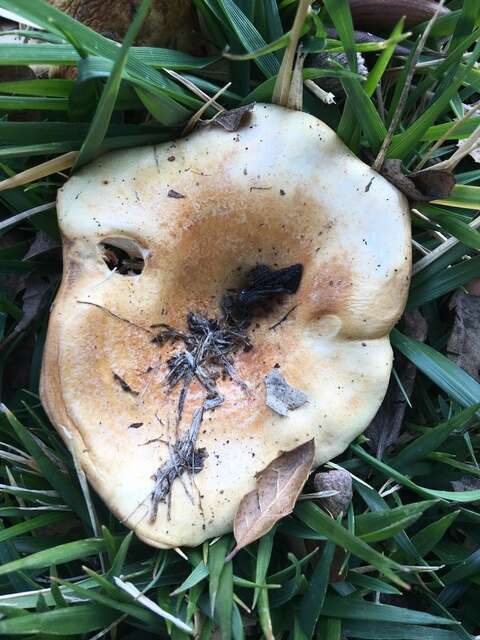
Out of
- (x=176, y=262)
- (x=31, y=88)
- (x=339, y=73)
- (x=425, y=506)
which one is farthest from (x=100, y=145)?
(x=425, y=506)

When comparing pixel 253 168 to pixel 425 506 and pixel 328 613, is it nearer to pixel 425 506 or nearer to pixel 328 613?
pixel 425 506

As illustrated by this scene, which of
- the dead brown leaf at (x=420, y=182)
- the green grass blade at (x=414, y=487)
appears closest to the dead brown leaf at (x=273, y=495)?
the green grass blade at (x=414, y=487)

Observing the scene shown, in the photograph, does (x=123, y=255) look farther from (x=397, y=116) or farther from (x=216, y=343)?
(x=397, y=116)

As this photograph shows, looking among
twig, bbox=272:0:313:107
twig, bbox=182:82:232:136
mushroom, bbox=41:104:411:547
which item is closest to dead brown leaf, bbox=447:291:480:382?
mushroom, bbox=41:104:411:547

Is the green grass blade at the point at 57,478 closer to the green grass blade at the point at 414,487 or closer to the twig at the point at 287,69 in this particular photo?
the green grass blade at the point at 414,487

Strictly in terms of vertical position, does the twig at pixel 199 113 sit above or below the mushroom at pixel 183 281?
above

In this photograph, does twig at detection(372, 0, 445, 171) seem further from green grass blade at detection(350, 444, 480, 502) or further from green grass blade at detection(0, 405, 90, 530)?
green grass blade at detection(0, 405, 90, 530)

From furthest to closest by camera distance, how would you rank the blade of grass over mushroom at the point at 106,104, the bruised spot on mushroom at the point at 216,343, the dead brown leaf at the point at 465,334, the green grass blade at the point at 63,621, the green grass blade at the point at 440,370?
the dead brown leaf at the point at 465,334 → the green grass blade at the point at 440,370 → the bruised spot on mushroom at the point at 216,343 → the green grass blade at the point at 63,621 → the blade of grass over mushroom at the point at 106,104

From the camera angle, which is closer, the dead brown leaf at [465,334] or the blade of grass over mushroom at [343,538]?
the blade of grass over mushroom at [343,538]

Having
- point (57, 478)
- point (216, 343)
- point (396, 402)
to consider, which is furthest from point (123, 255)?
point (396, 402)
